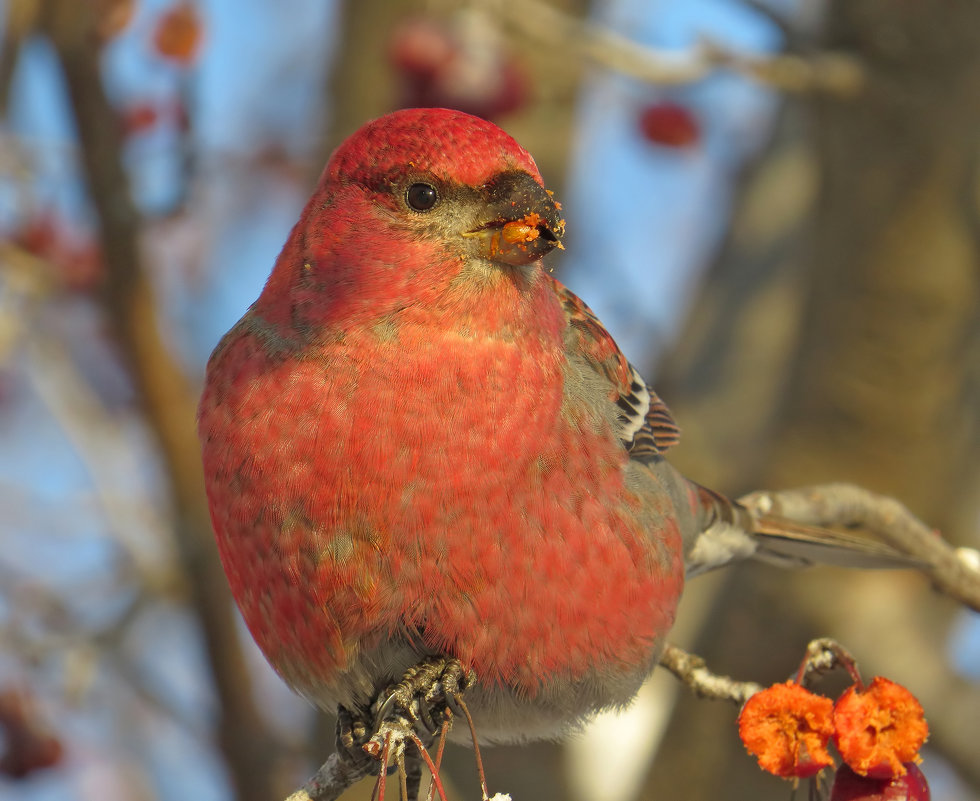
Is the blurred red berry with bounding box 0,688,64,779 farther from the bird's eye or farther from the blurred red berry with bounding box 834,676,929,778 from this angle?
the blurred red berry with bounding box 834,676,929,778

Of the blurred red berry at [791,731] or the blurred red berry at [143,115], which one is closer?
the blurred red berry at [791,731]

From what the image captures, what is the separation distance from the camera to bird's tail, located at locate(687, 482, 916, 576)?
2.87 meters

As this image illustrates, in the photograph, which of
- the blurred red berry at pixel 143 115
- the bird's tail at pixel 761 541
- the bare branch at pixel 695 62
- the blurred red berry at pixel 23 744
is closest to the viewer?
the bird's tail at pixel 761 541

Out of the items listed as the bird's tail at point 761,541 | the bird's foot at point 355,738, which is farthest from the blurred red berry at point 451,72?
the bird's foot at point 355,738

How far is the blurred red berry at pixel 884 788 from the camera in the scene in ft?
6.63

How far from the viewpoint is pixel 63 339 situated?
5.74 meters

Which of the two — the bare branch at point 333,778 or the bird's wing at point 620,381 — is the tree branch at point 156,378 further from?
the bare branch at point 333,778

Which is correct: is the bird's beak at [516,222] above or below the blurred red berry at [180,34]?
above

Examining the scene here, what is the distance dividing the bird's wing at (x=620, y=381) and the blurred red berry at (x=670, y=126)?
211 centimetres

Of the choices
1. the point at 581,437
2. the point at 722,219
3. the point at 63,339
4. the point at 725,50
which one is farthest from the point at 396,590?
the point at 722,219

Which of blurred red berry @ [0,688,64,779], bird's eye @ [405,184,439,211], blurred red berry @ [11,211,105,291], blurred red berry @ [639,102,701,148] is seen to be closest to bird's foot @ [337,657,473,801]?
bird's eye @ [405,184,439,211]

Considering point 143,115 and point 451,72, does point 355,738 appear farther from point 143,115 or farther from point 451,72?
point 143,115

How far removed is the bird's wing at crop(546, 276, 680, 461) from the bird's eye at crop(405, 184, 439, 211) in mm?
497

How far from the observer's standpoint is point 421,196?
2.11 meters
